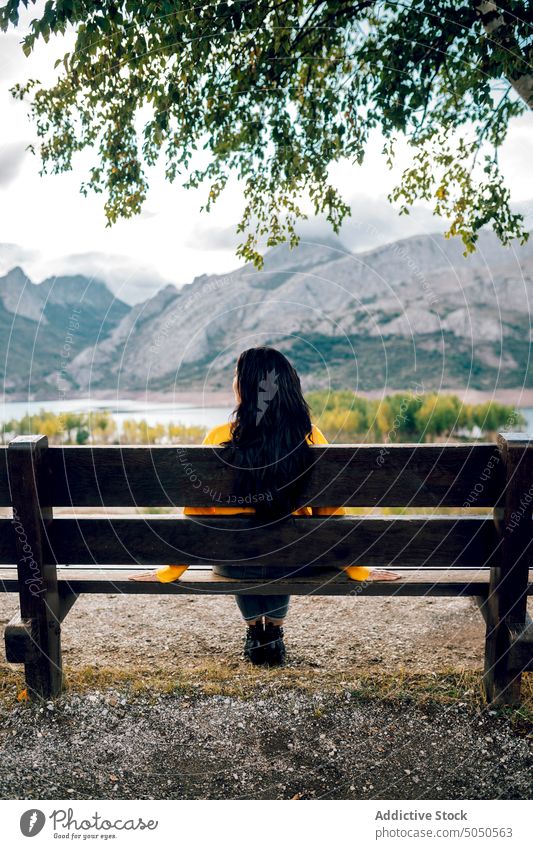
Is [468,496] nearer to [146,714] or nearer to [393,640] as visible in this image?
[393,640]

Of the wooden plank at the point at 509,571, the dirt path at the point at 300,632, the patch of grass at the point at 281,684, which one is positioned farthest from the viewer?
the dirt path at the point at 300,632

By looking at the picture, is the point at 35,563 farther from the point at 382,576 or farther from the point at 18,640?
the point at 382,576

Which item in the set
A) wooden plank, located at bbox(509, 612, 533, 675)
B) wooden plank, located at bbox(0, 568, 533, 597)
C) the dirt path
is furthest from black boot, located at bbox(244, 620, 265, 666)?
wooden plank, located at bbox(509, 612, 533, 675)

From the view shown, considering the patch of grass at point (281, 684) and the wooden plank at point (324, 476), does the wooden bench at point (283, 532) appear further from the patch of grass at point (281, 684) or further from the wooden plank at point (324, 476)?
the patch of grass at point (281, 684)

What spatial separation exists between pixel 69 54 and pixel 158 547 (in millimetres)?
5372

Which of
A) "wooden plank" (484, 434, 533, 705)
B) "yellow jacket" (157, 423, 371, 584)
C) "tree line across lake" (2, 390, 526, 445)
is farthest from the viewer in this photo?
"tree line across lake" (2, 390, 526, 445)

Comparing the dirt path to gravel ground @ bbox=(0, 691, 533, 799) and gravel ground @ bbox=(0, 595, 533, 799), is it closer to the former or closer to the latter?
gravel ground @ bbox=(0, 595, 533, 799)

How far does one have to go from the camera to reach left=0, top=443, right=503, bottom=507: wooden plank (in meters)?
2.85

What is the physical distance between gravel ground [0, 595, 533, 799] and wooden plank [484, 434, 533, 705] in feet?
0.61

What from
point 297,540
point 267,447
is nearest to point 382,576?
point 297,540

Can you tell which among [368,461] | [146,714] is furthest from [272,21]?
[146,714]

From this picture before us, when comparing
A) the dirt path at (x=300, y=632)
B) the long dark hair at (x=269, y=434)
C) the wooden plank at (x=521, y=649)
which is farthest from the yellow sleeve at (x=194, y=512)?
the wooden plank at (x=521, y=649)

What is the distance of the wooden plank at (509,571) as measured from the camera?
2.85 meters

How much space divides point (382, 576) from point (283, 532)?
0.62 meters
